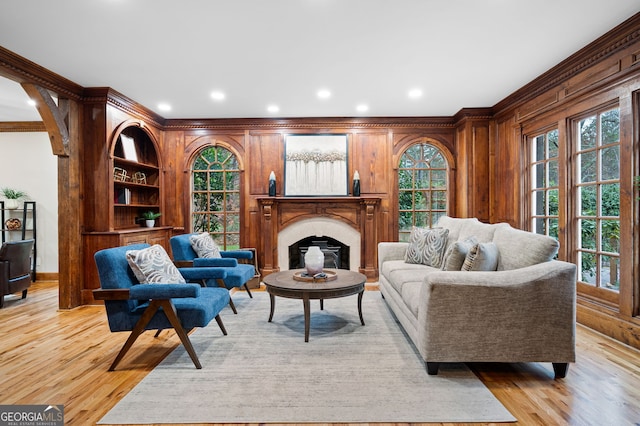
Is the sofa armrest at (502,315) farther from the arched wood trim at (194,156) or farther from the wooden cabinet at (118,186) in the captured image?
the arched wood trim at (194,156)

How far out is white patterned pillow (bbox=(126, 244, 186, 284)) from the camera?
2416 mm

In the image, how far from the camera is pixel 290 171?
212 inches

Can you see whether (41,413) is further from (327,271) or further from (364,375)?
(327,271)

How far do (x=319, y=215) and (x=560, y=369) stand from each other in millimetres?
3698

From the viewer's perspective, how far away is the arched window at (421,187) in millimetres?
5441

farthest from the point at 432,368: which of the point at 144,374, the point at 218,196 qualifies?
the point at 218,196

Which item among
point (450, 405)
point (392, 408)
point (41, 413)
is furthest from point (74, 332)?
point (450, 405)

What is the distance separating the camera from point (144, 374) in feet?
7.48

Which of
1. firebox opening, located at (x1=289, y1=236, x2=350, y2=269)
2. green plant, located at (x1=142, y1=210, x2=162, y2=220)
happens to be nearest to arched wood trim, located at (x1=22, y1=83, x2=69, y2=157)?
green plant, located at (x1=142, y1=210, x2=162, y2=220)

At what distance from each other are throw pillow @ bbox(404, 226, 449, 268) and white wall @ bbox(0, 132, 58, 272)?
554 cm

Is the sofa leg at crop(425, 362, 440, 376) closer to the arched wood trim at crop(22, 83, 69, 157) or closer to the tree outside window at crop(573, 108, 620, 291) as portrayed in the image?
the tree outside window at crop(573, 108, 620, 291)

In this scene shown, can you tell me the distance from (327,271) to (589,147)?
9.48ft

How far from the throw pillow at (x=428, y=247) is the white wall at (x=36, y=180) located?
218 inches

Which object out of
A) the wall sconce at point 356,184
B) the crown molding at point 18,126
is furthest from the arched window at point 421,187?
the crown molding at point 18,126
